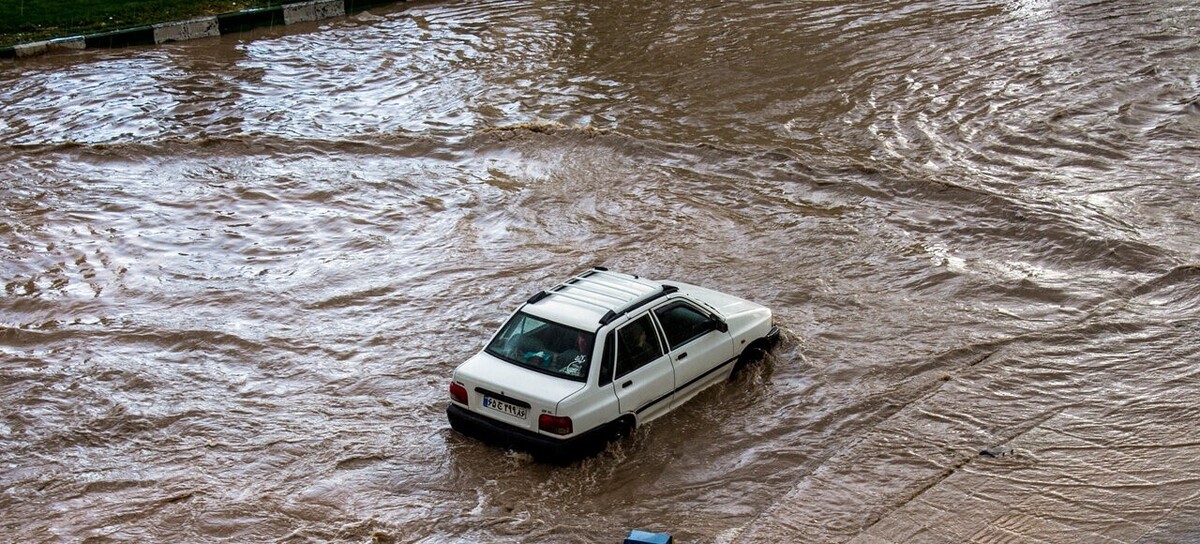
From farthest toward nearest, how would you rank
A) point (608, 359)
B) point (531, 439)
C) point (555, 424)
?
point (608, 359)
point (531, 439)
point (555, 424)

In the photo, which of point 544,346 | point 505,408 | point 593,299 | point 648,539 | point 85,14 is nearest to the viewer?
point 648,539

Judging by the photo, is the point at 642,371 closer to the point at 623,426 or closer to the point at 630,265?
the point at 623,426

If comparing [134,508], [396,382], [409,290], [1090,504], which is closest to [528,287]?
[409,290]

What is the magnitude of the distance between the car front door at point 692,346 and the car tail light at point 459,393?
1713mm

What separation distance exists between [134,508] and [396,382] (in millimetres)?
2658

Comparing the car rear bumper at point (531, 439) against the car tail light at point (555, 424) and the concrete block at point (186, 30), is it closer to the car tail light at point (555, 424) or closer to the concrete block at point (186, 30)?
the car tail light at point (555, 424)

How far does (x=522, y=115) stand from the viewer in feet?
60.2

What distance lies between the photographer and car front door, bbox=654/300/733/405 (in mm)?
9281

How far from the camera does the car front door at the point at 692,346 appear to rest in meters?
9.28

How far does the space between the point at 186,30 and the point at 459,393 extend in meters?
17.9

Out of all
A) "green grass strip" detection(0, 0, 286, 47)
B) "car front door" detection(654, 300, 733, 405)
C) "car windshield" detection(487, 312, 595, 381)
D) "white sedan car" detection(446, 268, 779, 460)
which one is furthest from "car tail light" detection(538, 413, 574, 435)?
"green grass strip" detection(0, 0, 286, 47)

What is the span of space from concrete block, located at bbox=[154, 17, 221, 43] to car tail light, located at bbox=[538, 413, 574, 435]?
1852 cm

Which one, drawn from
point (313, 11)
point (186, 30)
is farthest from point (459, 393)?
point (313, 11)

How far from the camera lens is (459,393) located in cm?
891
